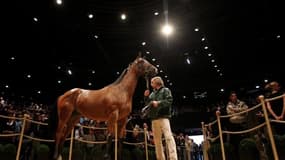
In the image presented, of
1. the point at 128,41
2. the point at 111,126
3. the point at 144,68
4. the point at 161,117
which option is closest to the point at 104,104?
the point at 111,126

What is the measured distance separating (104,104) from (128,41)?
25.8 feet

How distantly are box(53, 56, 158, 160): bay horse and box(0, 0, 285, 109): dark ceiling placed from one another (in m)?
5.57

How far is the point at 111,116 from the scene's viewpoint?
4262mm

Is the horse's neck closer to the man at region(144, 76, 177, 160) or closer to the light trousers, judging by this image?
the man at region(144, 76, 177, 160)

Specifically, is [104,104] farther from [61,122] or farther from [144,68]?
[144,68]

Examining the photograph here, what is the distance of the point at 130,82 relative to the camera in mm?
4699

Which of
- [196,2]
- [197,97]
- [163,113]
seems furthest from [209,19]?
[197,97]

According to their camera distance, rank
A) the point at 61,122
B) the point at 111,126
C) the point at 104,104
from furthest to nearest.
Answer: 1. the point at 61,122
2. the point at 104,104
3. the point at 111,126

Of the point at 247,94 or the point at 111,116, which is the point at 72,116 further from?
the point at 247,94

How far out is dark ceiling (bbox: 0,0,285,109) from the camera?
974 cm

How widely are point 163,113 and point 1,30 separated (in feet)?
28.7

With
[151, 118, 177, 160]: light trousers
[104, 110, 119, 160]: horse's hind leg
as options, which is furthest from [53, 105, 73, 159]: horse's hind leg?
[151, 118, 177, 160]: light trousers

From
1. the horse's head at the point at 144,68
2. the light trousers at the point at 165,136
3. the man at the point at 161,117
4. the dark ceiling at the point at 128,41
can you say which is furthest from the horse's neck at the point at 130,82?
the dark ceiling at the point at 128,41

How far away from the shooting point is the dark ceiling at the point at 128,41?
9742mm
